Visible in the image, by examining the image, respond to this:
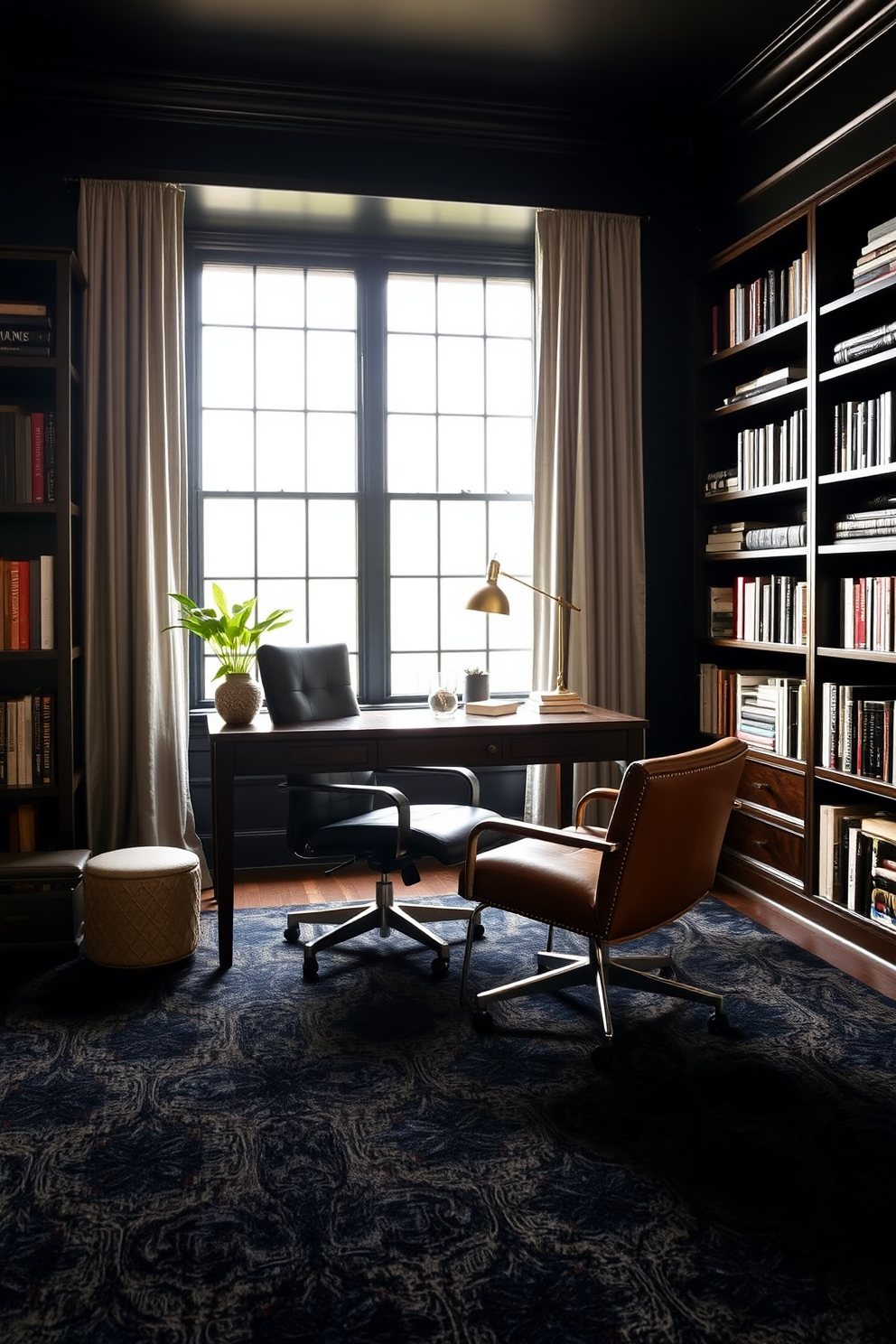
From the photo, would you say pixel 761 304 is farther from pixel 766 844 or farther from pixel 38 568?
pixel 38 568

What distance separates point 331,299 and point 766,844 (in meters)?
3.05

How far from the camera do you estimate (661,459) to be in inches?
190

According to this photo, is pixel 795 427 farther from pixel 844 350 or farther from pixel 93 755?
pixel 93 755

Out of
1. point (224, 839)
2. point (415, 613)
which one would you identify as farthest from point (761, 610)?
point (224, 839)

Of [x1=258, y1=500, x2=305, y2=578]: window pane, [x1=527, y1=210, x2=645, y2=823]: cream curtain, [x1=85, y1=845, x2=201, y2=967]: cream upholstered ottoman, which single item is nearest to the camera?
[x1=85, y1=845, x2=201, y2=967]: cream upholstered ottoman

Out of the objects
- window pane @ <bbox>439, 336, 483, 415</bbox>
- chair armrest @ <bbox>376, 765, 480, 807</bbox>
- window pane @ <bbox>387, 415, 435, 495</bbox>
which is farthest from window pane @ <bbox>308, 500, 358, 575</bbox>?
chair armrest @ <bbox>376, 765, 480, 807</bbox>

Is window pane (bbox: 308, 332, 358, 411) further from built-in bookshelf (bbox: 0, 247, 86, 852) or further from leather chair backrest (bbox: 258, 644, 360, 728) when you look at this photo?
leather chair backrest (bbox: 258, 644, 360, 728)

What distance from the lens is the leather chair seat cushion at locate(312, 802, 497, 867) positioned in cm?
322

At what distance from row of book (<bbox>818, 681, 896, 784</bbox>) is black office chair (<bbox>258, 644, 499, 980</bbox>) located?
→ 1.22 m

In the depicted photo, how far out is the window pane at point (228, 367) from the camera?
4.65 m

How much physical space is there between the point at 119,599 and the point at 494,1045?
8.01ft

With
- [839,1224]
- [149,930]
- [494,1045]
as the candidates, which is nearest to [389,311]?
[149,930]

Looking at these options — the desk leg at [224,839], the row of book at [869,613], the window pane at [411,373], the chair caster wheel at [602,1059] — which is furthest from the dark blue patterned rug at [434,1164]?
the window pane at [411,373]

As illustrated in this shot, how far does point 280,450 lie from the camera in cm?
472
